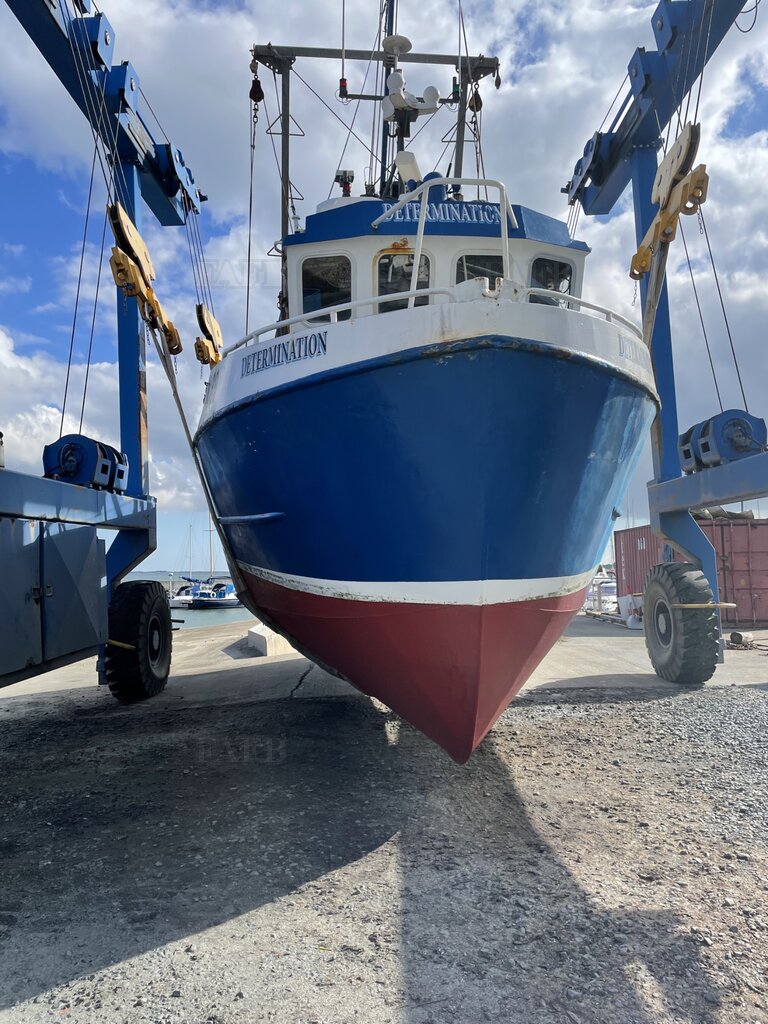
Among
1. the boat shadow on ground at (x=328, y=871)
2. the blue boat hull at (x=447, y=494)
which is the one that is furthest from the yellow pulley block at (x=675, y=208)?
the boat shadow on ground at (x=328, y=871)

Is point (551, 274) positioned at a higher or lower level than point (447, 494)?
higher

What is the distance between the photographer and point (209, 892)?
8.93 feet

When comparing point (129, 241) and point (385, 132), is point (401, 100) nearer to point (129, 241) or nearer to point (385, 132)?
point (385, 132)

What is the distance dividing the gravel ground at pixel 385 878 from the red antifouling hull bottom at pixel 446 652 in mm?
532

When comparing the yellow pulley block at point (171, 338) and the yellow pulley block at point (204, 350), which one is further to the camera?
the yellow pulley block at point (204, 350)

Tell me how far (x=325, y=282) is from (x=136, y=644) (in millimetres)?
3667

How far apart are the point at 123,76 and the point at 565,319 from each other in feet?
22.6

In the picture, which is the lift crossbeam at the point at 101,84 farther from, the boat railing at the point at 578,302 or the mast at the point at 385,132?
the boat railing at the point at 578,302

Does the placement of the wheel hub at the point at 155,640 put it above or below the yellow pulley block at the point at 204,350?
below

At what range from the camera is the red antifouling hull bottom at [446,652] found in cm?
335

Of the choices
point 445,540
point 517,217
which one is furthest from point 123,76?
point 445,540

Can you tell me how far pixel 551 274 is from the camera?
5320 millimetres

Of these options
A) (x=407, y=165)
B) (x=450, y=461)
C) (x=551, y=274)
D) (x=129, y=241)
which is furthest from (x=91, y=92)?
(x=450, y=461)

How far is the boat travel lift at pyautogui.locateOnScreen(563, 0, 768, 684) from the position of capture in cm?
601
